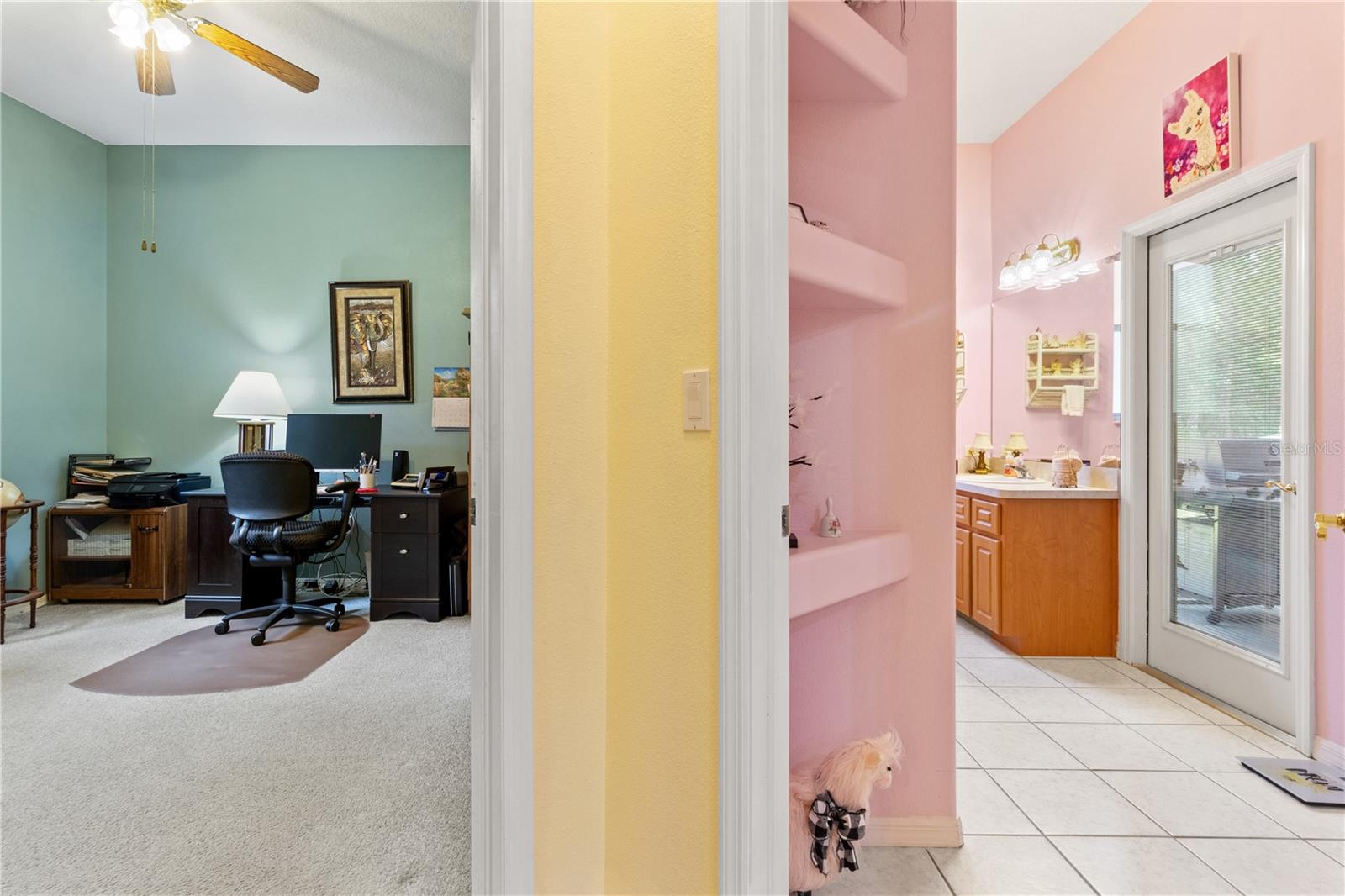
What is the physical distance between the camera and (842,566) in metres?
1.40

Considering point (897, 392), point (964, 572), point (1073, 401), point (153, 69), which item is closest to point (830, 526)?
point (897, 392)

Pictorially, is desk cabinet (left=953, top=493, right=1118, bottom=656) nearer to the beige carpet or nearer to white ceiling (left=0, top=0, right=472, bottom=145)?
the beige carpet

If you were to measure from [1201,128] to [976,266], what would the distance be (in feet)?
5.61

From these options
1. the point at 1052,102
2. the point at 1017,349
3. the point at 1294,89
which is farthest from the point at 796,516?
the point at 1052,102

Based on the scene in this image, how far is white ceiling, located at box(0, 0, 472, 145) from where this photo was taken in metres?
2.95

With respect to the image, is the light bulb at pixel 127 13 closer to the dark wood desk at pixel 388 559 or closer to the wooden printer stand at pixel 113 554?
the dark wood desk at pixel 388 559

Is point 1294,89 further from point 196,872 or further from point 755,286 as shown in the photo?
point 196,872

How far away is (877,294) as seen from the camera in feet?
5.04

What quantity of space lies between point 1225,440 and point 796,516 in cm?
217

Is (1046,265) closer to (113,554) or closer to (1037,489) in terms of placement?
(1037,489)

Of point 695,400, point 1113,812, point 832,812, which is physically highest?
point 695,400

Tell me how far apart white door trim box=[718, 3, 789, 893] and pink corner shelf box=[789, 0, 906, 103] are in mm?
315

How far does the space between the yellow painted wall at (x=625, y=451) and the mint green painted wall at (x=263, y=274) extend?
3.22m

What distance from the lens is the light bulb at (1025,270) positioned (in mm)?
3658
